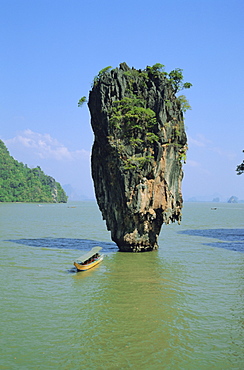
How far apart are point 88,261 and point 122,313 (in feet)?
32.9

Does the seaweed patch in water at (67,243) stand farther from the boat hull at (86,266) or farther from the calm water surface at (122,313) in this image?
the boat hull at (86,266)

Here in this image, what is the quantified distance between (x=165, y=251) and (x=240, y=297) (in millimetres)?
15520

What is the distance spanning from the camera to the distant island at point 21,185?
17400cm

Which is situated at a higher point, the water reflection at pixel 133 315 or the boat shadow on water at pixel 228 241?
the boat shadow on water at pixel 228 241

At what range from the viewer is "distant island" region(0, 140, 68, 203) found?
174000 millimetres

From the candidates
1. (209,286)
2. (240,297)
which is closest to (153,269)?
(209,286)

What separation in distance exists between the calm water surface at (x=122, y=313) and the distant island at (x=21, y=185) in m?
148

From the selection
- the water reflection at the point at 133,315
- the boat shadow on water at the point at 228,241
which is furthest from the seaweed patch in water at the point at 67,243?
the boat shadow on water at the point at 228,241

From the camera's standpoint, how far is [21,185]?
181 m

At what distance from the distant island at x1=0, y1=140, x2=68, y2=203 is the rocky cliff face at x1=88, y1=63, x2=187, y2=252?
145534 millimetres

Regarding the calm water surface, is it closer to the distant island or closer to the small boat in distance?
the small boat in distance

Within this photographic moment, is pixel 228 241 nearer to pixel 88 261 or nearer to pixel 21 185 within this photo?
pixel 88 261

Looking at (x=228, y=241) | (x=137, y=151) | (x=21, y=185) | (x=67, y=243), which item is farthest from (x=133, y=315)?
(x=21, y=185)

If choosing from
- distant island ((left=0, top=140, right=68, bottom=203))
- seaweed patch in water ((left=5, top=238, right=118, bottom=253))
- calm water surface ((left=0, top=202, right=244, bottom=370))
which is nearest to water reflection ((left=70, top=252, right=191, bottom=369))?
calm water surface ((left=0, top=202, right=244, bottom=370))
